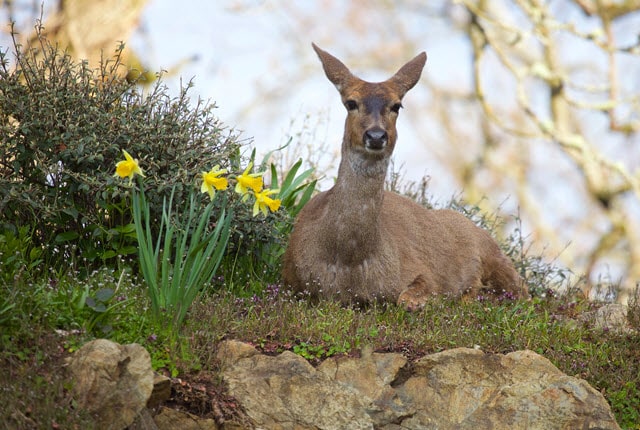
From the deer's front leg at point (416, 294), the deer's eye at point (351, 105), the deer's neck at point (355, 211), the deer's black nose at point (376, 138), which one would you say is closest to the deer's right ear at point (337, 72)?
the deer's eye at point (351, 105)

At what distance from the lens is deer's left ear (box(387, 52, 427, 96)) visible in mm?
7185

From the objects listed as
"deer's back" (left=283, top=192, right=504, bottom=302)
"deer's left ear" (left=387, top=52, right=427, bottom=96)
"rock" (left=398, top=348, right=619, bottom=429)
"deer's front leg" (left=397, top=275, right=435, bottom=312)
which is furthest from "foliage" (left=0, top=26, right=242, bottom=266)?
"rock" (left=398, top=348, right=619, bottom=429)

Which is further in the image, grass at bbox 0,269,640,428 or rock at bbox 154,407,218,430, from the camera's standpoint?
rock at bbox 154,407,218,430

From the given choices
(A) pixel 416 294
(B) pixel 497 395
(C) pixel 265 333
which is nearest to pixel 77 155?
(C) pixel 265 333

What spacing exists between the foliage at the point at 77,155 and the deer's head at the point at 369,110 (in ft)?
3.43

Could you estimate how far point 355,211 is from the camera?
22.7 ft

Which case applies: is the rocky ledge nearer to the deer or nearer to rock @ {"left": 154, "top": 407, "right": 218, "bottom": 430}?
rock @ {"left": 154, "top": 407, "right": 218, "bottom": 430}

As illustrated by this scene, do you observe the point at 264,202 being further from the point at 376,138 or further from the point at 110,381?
the point at 110,381

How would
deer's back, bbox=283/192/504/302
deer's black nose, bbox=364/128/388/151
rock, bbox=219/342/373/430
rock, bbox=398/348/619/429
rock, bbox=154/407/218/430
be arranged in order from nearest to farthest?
rock, bbox=154/407/218/430 < rock, bbox=219/342/373/430 < rock, bbox=398/348/619/429 < deer's black nose, bbox=364/128/388/151 < deer's back, bbox=283/192/504/302

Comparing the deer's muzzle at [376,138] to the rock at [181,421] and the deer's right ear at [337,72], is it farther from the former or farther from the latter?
the rock at [181,421]

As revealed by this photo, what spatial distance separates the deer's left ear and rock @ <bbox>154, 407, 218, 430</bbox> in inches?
126

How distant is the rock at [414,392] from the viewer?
17.6 feet

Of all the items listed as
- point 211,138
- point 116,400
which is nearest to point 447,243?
point 211,138

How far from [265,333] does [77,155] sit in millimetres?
1979
